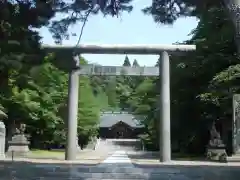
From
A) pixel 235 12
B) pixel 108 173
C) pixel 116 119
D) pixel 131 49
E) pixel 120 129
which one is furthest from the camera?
pixel 116 119

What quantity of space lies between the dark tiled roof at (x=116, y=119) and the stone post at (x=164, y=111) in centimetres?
4425

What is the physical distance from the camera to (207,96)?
2691cm

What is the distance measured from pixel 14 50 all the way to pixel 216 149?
63.4 feet

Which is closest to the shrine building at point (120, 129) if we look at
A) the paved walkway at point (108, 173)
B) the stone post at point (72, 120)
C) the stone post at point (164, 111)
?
the stone post at point (72, 120)

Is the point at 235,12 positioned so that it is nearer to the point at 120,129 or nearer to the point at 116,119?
the point at 120,129

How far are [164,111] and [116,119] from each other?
4698 centimetres

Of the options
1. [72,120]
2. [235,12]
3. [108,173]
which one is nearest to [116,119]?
[72,120]

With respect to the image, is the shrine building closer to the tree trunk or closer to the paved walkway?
the paved walkway

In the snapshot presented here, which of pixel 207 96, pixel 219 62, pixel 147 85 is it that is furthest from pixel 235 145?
pixel 147 85

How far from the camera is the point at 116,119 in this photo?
71.8 metres

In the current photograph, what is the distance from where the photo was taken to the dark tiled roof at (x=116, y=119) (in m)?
70.6

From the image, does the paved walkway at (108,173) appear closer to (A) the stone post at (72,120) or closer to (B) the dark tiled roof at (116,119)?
(A) the stone post at (72,120)

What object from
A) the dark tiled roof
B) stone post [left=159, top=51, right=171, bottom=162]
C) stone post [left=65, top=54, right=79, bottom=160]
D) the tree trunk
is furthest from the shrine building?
the tree trunk

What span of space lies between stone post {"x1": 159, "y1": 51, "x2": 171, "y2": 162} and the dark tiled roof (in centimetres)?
4425
